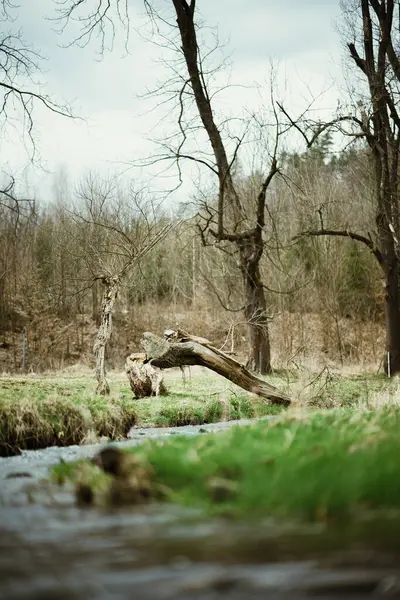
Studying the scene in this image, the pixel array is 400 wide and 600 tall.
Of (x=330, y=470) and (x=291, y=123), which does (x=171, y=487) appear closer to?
(x=330, y=470)

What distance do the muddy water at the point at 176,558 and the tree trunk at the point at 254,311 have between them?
686 inches

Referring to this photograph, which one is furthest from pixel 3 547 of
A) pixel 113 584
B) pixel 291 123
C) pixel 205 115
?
pixel 205 115

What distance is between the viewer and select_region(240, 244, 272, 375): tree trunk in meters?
22.6

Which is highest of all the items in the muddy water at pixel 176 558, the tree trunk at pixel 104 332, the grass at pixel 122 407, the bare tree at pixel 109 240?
the bare tree at pixel 109 240

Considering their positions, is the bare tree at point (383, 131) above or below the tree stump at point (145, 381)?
above

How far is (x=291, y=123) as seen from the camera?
19.0 meters

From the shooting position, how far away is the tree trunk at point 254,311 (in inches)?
891

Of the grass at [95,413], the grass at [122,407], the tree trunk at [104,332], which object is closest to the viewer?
the grass at [95,413]

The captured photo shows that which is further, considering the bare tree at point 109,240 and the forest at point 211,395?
the bare tree at point 109,240

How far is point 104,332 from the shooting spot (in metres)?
15.5

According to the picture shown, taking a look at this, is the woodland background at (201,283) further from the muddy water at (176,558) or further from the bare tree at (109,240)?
the muddy water at (176,558)

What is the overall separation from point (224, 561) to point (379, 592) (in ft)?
2.89

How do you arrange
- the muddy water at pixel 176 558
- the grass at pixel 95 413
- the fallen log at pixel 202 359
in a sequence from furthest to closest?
1. the fallen log at pixel 202 359
2. the grass at pixel 95 413
3. the muddy water at pixel 176 558

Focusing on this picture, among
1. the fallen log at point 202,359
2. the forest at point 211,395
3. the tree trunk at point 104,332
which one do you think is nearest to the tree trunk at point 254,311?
the forest at point 211,395
